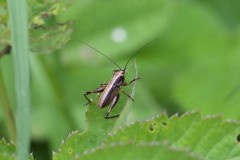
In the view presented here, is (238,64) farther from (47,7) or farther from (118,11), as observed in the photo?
(47,7)

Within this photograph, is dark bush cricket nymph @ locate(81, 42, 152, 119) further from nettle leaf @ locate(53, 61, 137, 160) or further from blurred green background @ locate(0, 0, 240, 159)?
blurred green background @ locate(0, 0, 240, 159)

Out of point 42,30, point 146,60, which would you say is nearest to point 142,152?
point 42,30

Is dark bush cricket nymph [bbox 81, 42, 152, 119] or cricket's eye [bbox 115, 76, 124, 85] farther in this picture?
cricket's eye [bbox 115, 76, 124, 85]

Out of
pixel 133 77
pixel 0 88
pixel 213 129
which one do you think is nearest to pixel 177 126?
pixel 213 129

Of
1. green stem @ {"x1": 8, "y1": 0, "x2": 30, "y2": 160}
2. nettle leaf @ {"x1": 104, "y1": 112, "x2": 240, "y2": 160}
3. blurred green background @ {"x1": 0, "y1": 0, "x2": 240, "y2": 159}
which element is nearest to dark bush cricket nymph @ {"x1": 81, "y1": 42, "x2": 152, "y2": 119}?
nettle leaf @ {"x1": 104, "y1": 112, "x2": 240, "y2": 160}

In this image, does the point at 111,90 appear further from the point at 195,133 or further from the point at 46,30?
the point at 195,133

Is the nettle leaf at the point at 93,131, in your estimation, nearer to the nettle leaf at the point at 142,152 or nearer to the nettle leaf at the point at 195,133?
the nettle leaf at the point at 195,133
